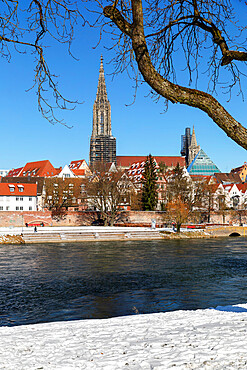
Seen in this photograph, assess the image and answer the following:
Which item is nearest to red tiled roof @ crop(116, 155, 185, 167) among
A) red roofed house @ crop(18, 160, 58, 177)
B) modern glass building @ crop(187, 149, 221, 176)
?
modern glass building @ crop(187, 149, 221, 176)

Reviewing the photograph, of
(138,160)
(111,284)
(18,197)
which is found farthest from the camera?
(138,160)

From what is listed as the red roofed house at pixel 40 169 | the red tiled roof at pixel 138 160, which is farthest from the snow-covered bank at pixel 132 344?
the red tiled roof at pixel 138 160

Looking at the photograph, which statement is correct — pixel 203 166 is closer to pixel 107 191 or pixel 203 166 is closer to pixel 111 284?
pixel 107 191

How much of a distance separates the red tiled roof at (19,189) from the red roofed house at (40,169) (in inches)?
1233

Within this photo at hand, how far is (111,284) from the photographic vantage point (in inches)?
882

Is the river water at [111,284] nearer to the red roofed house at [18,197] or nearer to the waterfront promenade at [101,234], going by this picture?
the waterfront promenade at [101,234]

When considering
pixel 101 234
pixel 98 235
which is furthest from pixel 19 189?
pixel 98 235

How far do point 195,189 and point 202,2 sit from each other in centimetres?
7738

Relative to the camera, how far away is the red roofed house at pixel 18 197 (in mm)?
89000

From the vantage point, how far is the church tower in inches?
6895

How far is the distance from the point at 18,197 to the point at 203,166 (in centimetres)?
7777

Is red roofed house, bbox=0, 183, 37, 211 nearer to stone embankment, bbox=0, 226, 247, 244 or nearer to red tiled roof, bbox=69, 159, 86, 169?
stone embankment, bbox=0, 226, 247, 244

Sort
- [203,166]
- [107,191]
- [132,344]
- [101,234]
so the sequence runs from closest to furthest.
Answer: [132,344], [101,234], [107,191], [203,166]

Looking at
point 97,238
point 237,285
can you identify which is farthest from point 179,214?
point 237,285
